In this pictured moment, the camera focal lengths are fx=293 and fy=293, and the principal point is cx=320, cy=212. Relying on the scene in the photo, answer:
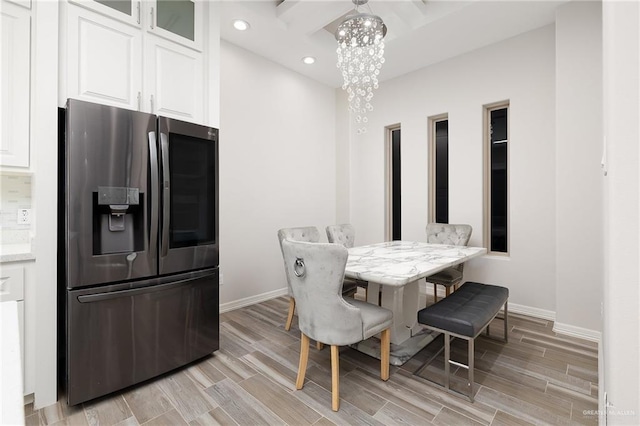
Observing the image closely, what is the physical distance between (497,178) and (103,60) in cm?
399

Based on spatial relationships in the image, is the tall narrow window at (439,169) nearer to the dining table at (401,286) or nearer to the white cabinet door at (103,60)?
the dining table at (401,286)

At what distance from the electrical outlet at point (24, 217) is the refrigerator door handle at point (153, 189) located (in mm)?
1044

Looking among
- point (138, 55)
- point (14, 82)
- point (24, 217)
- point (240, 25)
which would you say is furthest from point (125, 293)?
point (240, 25)

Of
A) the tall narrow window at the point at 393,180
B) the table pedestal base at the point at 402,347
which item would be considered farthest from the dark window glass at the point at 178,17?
the tall narrow window at the point at 393,180

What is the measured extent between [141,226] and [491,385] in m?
2.56

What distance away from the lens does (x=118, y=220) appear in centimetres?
189

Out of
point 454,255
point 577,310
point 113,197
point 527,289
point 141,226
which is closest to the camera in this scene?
point 113,197

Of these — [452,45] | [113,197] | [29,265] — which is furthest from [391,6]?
[29,265]

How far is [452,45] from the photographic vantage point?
3463mm

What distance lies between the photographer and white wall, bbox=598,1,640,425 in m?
0.72

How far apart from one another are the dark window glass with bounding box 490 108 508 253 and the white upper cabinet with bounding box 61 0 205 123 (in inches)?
131

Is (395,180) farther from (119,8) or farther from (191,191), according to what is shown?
(119,8)

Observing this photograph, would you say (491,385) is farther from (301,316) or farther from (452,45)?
(452,45)

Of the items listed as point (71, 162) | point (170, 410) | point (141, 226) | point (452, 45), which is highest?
point (452, 45)
